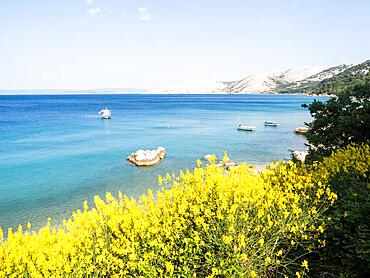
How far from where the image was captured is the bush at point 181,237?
4.71 metres

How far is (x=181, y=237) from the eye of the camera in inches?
203

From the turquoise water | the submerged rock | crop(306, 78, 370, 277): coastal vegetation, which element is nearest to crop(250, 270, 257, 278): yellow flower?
crop(306, 78, 370, 277): coastal vegetation

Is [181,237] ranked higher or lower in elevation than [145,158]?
higher

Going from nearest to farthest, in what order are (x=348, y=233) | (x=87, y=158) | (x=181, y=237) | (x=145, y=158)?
(x=181, y=237), (x=348, y=233), (x=145, y=158), (x=87, y=158)

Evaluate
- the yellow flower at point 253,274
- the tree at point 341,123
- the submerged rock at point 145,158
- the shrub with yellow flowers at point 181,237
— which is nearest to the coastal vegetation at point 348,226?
the shrub with yellow flowers at point 181,237

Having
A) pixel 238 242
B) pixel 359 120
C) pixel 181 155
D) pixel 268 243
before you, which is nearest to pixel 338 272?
pixel 268 243

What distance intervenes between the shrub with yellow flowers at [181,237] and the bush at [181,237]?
0.05ft

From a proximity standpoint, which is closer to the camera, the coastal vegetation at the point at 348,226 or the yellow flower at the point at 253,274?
the yellow flower at the point at 253,274

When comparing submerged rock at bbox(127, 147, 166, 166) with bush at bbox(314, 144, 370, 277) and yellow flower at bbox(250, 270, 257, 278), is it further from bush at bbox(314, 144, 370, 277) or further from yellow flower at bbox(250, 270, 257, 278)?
yellow flower at bbox(250, 270, 257, 278)

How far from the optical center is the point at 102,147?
133ft

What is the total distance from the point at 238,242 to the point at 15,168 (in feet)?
101

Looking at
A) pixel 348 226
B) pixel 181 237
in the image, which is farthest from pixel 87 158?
pixel 348 226

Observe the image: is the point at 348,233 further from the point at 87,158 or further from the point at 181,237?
the point at 87,158

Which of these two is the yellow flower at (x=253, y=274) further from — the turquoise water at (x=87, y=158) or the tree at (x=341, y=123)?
the turquoise water at (x=87, y=158)
